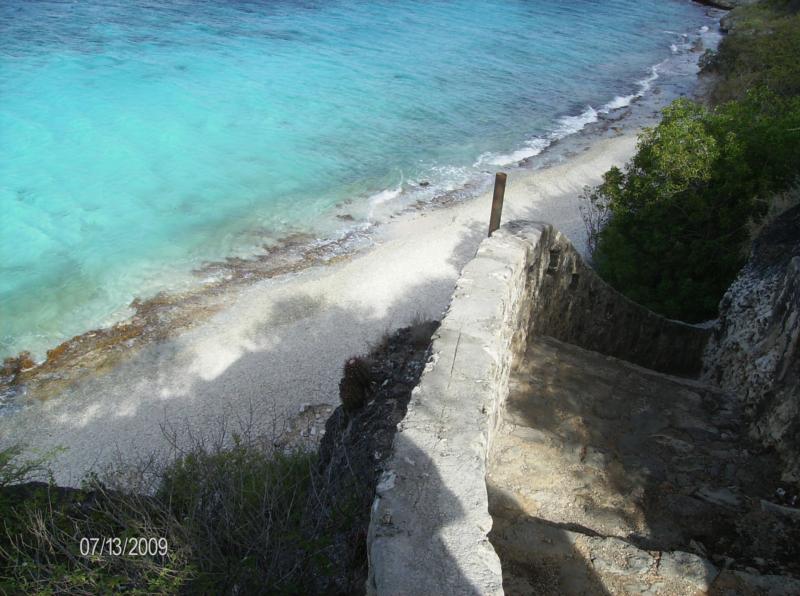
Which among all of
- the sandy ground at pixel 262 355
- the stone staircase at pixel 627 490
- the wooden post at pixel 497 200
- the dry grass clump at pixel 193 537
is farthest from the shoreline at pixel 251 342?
the stone staircase at pixel 627 490

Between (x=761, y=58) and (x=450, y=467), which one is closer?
(x=450, y=467)

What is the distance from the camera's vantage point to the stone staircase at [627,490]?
4043 mm

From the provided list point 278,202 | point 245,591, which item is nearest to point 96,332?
point 278,202

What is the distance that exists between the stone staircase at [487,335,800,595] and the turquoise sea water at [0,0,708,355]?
11.9 meters

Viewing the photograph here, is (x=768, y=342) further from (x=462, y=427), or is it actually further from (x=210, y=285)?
(x=210, y=285)

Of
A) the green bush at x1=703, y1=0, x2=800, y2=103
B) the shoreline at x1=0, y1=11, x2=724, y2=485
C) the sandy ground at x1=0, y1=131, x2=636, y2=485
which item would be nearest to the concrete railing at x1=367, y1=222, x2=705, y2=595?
the shoreline at x1=0, y1=11, x2=724, y2=485

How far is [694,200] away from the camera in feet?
35.7

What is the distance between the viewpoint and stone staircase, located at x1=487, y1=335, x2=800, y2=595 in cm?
404

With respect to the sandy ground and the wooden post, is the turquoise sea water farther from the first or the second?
the wooden post

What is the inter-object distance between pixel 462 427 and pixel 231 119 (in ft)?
79.5

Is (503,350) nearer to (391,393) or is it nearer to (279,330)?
(391,393)

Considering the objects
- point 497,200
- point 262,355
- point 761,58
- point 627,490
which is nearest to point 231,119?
point 262,355

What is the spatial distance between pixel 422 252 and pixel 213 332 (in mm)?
6220
